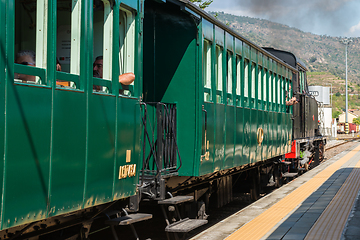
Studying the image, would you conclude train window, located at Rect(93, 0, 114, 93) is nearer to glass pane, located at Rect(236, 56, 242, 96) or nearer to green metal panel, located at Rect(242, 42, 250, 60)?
glass pane, located at Rect(236, 56, 242, 96)

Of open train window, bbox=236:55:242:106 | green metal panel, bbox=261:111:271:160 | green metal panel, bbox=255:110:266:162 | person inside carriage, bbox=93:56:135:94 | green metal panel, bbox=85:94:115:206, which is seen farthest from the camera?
green metal panel, bbox=261:111:271:160

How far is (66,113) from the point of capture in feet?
12.1

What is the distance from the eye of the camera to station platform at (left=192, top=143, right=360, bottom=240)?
6.94 m

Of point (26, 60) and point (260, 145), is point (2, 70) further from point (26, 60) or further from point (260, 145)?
point (260, 145)

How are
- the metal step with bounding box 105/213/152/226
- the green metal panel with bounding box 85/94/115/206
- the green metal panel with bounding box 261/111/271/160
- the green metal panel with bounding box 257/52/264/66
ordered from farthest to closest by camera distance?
the green metal panel with bounding box 261/111/271/160 → the green metal panel with bounding box 257/52/264/66 → the metal step with bounding box 105/213/152/226 → the green metal panel with bounding box 85/94/115/206

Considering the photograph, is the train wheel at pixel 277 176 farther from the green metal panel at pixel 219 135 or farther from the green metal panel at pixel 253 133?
the green metal panel at pixel 219 135

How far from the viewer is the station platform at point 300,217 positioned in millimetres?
6941

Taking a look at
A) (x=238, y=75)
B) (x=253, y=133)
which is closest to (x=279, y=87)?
(x=253, y=133)

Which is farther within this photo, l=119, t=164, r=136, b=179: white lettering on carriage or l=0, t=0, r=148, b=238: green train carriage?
l=119, t=164, r=136, b=179: white lettering on carriage

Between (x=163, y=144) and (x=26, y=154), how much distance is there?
127 inches

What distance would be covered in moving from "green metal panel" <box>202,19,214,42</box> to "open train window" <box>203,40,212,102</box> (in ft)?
0.32

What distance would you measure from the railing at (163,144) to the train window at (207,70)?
2.15 feet

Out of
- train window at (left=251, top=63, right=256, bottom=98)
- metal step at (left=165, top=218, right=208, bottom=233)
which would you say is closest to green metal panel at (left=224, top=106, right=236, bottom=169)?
train window at (left=251, top=63, right=256, bottom=98)

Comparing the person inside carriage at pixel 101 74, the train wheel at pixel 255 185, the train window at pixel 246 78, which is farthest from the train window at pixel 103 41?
the train wheel at pixel 255 185
